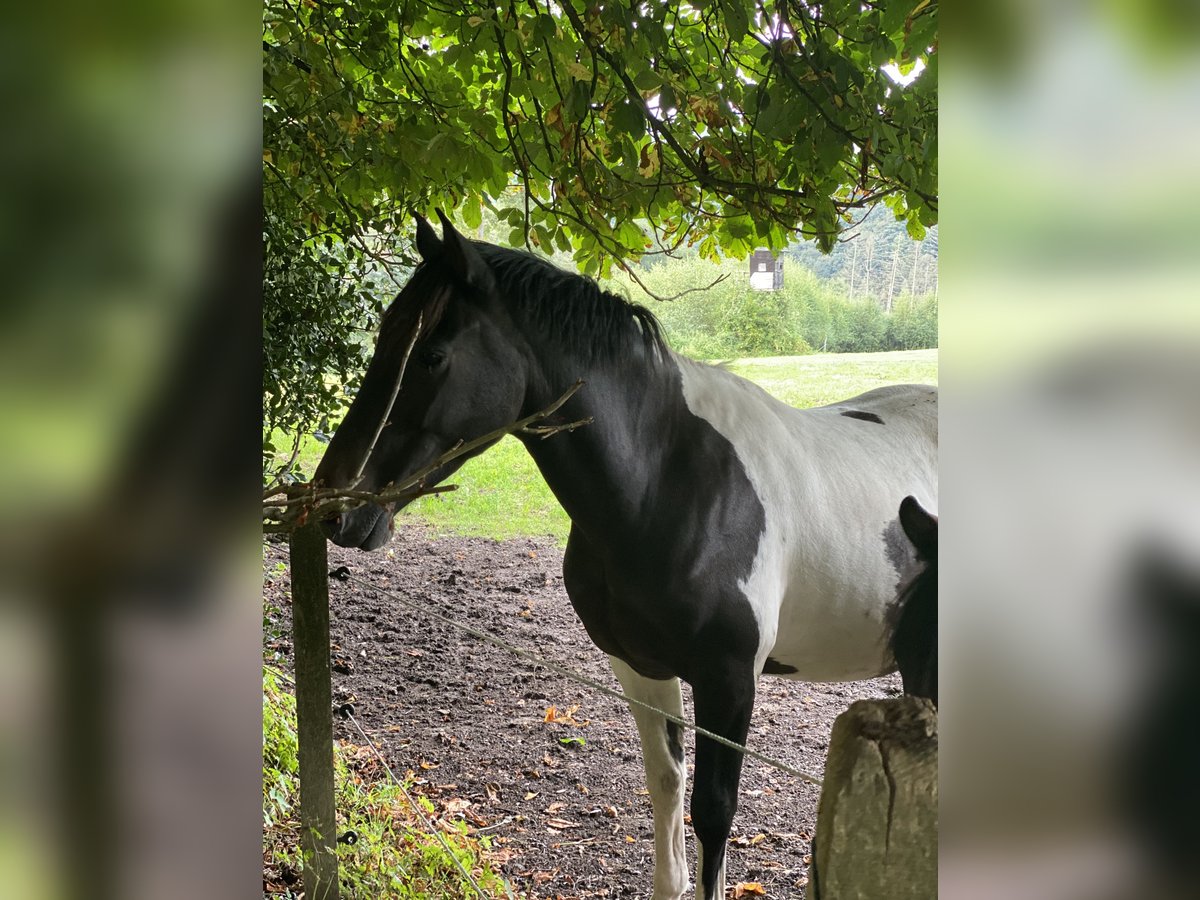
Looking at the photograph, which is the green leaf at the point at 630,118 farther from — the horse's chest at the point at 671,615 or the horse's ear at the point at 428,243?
the horse's chest at the point at 671,615

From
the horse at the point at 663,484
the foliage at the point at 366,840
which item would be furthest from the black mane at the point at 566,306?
the foliage at the point at 366,840

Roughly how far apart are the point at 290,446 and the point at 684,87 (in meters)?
1.18

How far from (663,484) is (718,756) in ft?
1.19

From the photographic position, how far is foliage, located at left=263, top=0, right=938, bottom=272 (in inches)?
43.8

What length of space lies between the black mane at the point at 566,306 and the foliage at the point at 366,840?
2.69 feet

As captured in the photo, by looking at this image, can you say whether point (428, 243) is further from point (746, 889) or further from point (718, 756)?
point (746, 889)

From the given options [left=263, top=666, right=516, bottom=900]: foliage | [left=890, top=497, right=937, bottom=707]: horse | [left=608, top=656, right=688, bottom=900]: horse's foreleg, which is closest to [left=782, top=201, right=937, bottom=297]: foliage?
[left=890, top=497, right=937, bottom=707]: horse

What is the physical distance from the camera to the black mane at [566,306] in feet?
3.71

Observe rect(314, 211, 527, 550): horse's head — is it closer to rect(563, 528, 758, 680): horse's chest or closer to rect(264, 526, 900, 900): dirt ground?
rect(563, 528, 758, 680): horse's chest

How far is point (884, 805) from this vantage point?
602mm

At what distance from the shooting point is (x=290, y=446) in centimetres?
204

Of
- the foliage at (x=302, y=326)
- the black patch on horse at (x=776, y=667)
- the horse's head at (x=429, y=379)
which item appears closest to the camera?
the horse's head at (x=429, y=379)
